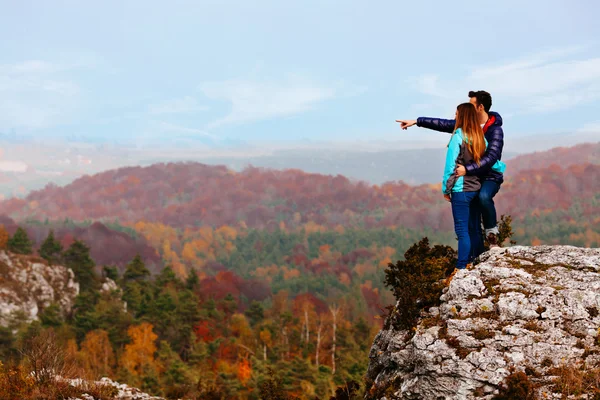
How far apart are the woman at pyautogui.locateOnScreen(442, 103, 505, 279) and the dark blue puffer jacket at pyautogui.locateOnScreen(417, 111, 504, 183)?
113 millimetres

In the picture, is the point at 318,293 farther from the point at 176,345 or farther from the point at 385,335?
the point at 385,335

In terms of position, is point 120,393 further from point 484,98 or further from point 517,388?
point 484,98

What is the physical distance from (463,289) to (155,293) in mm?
72330

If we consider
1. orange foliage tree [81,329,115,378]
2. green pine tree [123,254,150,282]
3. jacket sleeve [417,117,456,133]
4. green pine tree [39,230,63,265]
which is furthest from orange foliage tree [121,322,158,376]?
jacket sleeve [417,117,456,133]

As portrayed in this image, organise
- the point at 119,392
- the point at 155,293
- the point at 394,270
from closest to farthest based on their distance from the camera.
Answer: the point at 394,270 → the point at 119,392 → the point at 155,293

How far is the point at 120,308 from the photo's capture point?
6488 centimetres

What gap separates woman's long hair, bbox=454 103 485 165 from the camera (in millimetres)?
9211

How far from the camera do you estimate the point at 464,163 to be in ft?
30.7

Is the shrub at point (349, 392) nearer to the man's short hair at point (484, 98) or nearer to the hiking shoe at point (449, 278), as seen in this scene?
the hiking shoe at point (449, 278)

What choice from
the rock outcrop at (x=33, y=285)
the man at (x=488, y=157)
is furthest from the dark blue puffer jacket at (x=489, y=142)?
the rock outcrop at (x=33, y=285)

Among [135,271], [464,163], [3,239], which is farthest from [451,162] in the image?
[3,239]

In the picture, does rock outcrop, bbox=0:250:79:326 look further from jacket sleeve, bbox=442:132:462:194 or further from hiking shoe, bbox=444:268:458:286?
jacket sleeve, bbox=442:132:462:194

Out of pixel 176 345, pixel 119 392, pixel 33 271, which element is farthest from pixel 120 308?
pixel 119 392

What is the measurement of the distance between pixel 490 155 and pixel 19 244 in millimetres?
87133
